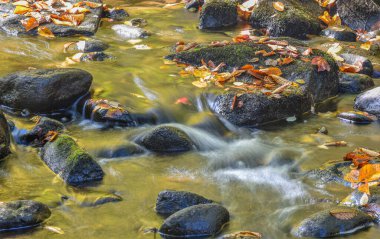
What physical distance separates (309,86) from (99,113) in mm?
2807

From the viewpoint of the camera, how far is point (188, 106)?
782 cm

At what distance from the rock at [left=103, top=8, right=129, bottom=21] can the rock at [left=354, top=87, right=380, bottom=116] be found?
565 cm

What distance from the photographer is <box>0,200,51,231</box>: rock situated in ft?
15.8

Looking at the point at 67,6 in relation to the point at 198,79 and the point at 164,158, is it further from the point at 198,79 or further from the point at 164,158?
the point at 164,158

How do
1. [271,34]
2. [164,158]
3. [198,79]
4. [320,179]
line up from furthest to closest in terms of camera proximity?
[271,34] < [198,79] < [164,158] < [320,179]

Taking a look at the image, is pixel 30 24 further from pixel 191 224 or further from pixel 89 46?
pixel 191 224

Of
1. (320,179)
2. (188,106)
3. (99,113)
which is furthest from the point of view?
(188,106)

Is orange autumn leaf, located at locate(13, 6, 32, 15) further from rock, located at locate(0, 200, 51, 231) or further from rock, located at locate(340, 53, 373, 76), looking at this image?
rock, located at locate(0, 200, 51, 231)

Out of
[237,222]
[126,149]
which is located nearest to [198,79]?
[126,149]

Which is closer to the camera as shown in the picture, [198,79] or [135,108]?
[135,108]

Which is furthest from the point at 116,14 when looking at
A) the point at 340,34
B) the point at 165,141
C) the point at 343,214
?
the point at 343,214

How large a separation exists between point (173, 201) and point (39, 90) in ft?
9.13

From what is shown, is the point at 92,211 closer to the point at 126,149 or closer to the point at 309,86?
the point at 126,149

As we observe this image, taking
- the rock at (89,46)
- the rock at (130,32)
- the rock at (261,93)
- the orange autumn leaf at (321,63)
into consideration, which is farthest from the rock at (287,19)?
the rock at (89,46)
